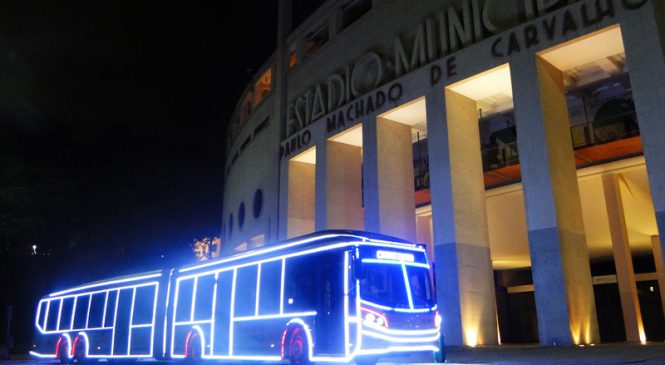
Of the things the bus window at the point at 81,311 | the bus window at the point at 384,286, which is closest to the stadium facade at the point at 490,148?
the bus window at the point at 384,286

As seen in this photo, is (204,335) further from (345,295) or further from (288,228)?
(288,228)

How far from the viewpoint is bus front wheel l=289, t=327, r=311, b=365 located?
10703mm

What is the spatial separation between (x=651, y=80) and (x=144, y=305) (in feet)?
51.4

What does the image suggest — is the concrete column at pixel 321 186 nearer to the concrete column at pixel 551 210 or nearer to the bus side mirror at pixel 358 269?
the concrete column at pixel 551 210

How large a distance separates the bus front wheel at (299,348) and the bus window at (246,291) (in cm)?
166

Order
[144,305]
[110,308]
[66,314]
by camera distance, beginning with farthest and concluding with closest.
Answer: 1. [66,314]
2. [110,308]
3. [144,305]

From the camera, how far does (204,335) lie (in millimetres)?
14008

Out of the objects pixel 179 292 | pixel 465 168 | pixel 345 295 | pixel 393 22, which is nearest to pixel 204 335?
pixel 179 292

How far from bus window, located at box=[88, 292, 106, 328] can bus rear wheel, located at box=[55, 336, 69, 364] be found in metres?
1.61

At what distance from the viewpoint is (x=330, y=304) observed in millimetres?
10289

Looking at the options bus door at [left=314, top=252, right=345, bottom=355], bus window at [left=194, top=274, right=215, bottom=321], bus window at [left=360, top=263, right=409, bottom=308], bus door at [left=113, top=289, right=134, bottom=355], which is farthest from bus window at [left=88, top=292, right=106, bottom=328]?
bus window at [left=360, top=263, right=409, bottom=308]

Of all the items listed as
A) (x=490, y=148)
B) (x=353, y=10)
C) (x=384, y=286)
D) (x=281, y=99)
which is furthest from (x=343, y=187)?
(x=384, y=286)

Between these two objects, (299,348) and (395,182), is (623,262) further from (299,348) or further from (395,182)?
(299,348)

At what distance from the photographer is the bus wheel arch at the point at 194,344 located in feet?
46.3
